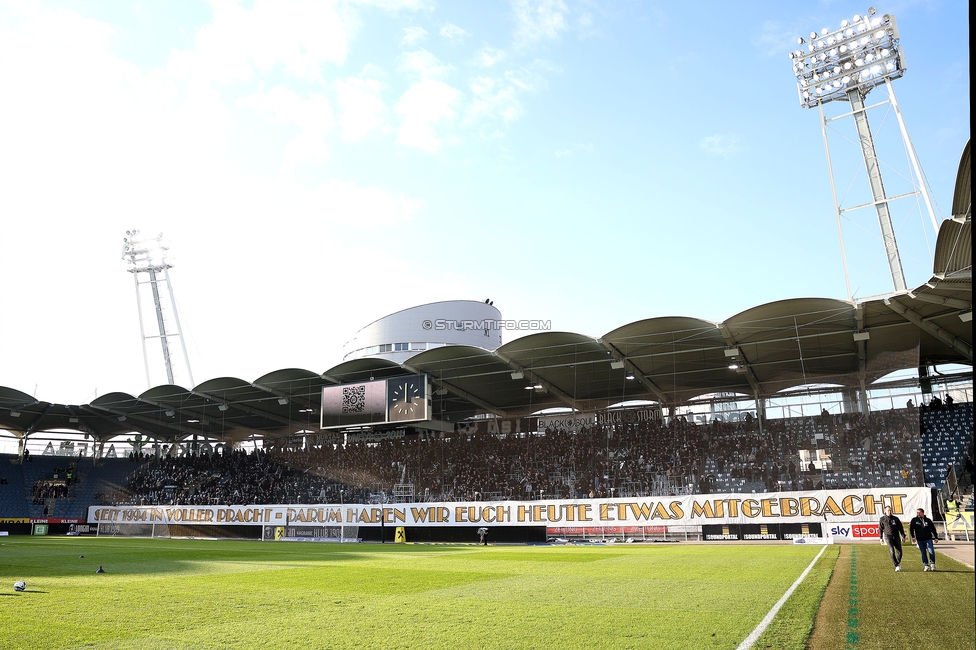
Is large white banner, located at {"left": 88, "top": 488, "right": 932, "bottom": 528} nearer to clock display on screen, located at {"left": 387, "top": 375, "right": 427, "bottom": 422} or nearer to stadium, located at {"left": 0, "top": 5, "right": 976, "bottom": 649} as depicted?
stadium, located at {"left": 0, "top": 5, "right": 976, "bottom": 649}

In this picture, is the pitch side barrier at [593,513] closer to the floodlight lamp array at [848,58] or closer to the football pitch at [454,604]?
the football pitch at [454,604]

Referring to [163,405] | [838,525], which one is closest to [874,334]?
[838,525]

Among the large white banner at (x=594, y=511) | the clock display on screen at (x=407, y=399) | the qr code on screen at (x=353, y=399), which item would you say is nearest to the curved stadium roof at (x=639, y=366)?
the clock display on screen at (x=407, y=399)

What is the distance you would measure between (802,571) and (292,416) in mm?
42844

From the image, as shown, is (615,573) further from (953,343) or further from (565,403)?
(565,403)

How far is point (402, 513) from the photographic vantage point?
1382 inches

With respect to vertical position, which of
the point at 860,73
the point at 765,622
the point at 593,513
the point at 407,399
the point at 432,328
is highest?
the point at 860,73

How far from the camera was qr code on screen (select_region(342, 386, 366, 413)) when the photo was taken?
125 ft

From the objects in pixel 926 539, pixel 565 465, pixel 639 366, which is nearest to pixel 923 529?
pixel 926 539

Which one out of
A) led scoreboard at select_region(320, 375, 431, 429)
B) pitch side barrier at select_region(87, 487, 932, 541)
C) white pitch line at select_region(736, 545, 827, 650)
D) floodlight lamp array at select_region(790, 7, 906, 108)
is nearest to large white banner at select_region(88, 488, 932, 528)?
pitch side barrier at select_region(87, 487, 932, 541)

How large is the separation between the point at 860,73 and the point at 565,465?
25.8 m

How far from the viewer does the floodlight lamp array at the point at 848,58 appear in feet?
109

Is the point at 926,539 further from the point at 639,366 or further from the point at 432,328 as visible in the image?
the point at 432,328

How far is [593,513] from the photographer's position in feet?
100
